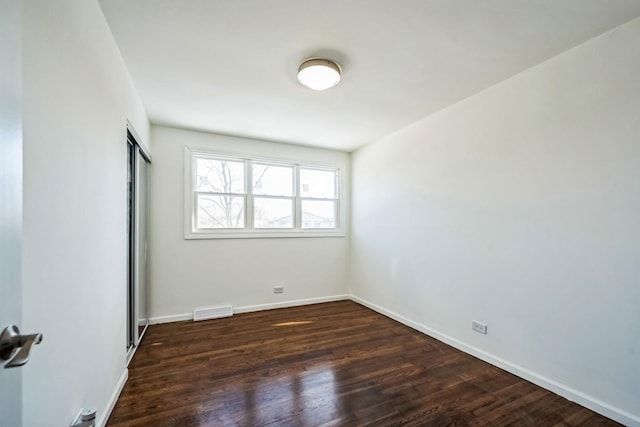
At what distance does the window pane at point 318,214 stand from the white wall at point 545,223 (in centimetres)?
167

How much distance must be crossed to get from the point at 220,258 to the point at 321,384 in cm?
237

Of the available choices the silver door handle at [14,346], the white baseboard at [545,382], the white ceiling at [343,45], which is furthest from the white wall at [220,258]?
the silver door handle at [14,346]

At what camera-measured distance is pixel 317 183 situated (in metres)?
4.84

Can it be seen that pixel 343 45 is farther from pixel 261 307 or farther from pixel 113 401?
pixel 261 307

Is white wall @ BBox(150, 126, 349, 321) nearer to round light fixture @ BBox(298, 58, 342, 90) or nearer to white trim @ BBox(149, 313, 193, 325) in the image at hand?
white trim @ BBox(149, 313, 193, 325)

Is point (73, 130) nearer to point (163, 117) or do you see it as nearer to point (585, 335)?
point (163, 117)

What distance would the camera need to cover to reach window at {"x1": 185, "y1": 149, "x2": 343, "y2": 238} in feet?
13.1

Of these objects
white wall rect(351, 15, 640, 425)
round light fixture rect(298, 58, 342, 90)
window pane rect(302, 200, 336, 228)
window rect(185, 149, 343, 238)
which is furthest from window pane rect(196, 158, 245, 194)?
white wall rect(351, 15, 640, 425)

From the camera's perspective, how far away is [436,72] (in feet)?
7.99

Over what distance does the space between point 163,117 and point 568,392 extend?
188 inches

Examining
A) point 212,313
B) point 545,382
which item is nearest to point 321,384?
point 545,382

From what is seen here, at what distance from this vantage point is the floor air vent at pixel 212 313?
3812 mm

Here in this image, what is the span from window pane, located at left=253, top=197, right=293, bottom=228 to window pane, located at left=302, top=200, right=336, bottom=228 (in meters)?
0.26

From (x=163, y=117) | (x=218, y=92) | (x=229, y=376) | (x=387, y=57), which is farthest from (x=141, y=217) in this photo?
(x=387, y=57)
